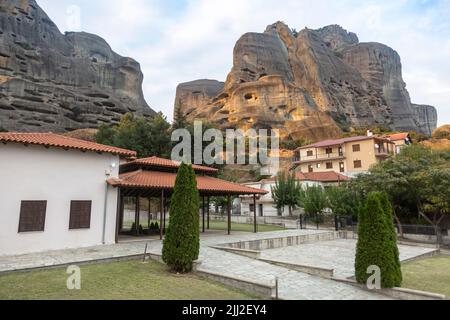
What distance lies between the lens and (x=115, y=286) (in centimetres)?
722

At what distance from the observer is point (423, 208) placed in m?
22.1

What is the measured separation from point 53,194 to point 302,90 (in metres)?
62.9

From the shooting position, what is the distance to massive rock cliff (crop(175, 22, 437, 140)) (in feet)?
214

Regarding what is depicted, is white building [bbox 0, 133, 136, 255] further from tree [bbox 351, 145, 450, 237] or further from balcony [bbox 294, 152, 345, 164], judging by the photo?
balcony [bbox 294, 152, 345, 164]

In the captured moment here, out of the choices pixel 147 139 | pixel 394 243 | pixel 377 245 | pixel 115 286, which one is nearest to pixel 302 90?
pixel 147 139

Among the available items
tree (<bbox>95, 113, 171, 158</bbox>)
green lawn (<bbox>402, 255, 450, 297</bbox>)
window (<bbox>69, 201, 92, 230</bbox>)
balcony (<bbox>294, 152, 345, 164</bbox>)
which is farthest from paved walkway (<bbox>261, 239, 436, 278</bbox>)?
balcony (<bbox>294, 152, 345, 164</bbox>)

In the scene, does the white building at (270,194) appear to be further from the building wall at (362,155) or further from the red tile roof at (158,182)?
the red tile roof at (158,182)

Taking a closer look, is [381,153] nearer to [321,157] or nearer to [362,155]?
[362,155]

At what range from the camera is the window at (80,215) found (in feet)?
41.2

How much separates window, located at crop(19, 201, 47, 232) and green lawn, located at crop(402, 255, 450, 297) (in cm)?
1306

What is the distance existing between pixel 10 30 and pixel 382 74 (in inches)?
3814

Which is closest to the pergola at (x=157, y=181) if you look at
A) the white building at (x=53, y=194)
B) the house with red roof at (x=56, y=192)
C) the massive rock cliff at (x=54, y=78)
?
the house with red roof at (x=56, y=192)

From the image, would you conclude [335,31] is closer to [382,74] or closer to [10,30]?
[382,74]
